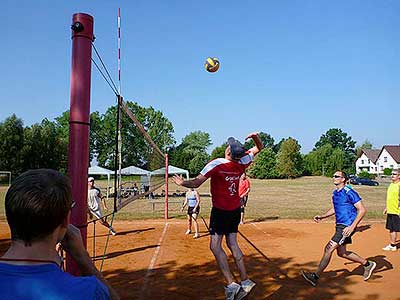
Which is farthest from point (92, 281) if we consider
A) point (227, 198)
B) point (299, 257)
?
point (299, 257)

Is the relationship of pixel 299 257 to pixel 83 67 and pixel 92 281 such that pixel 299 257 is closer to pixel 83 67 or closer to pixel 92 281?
pixel 83 67

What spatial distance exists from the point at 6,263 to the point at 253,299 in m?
4.72

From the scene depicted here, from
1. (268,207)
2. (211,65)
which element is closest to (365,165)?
(268,207)

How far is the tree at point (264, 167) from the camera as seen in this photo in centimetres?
6831

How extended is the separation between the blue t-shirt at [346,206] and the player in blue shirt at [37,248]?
5297 millimetres

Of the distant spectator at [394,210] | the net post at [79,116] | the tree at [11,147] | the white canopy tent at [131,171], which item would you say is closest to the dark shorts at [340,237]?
the white canopy tent at [131,171]

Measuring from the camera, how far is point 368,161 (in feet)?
315

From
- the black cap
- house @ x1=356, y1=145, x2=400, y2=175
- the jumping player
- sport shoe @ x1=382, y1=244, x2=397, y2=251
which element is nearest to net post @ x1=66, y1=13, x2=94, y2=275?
the jumping player

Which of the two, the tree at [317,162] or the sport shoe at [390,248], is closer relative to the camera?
the sport shoe at [390,248]

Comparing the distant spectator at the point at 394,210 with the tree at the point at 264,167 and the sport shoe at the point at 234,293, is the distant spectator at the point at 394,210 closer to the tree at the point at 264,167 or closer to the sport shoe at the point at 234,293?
the sport shoe at the point at 234,293

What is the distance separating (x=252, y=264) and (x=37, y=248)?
6.81 metres

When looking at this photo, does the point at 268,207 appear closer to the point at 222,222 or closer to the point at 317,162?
the point at 222,222

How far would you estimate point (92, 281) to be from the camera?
1473 millimetres

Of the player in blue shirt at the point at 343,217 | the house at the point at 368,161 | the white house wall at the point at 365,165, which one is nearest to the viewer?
Answer: the player in blue shirt at the point at 343,217
